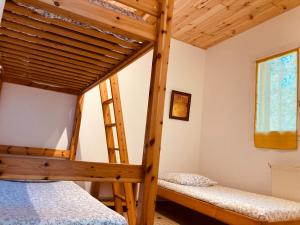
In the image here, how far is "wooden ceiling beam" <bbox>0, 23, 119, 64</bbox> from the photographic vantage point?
145cm

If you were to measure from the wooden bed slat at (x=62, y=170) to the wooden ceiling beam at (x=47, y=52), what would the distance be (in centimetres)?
101

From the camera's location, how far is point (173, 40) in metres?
3.99

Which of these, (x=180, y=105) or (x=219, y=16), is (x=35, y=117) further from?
(x=219, y=16)

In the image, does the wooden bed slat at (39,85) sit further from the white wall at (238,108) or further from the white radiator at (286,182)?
the white radiator at (286,182)

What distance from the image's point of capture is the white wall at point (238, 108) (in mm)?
2947

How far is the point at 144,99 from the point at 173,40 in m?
1.13

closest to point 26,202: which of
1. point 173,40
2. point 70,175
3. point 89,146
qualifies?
point 70,175

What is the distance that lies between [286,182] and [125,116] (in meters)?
2.07

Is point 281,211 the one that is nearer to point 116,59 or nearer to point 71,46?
point 116,59

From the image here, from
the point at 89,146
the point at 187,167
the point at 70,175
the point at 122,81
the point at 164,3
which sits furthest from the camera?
the point at 187,167

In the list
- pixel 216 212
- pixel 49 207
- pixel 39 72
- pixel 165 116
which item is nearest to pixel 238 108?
pixel 165 116

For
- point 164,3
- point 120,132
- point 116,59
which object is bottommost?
point 120,132

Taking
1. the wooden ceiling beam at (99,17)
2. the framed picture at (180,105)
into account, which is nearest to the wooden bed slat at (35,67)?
the wooden ceiling beam at (99,17)

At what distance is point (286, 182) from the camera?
259cm
